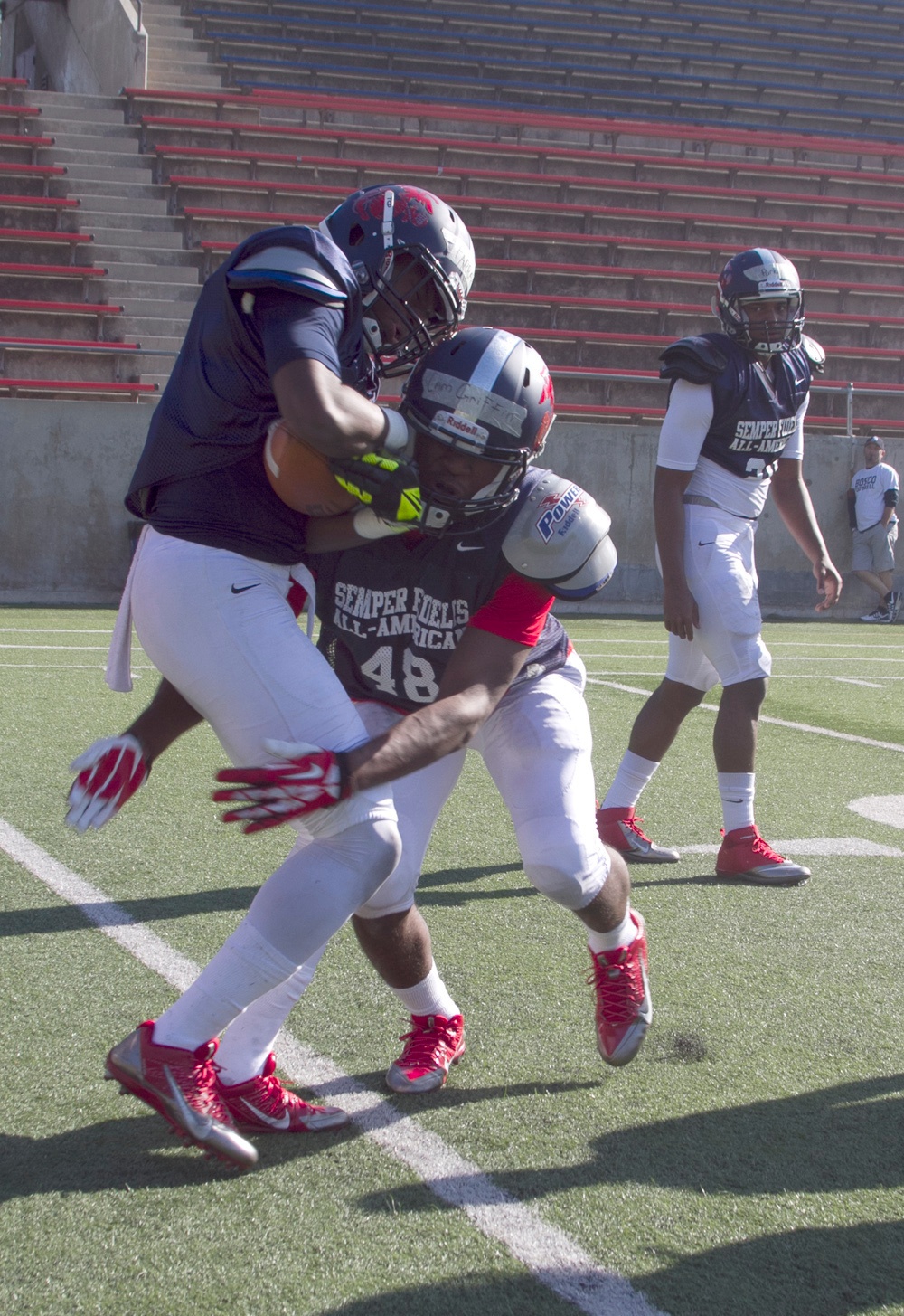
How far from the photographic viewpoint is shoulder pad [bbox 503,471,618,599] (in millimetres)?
2414

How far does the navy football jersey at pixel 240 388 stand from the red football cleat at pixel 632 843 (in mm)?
2296

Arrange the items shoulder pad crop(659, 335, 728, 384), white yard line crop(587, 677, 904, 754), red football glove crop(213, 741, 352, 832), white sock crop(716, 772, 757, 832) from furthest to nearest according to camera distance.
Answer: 1. white yard line crop(587, 677, 904, 754)
2. shoulder pad crop(659, 335, 728, 384)
3. white sock crop(716, 772, 757, 832)
4. red football glove crop(213, 741, 352, 832)

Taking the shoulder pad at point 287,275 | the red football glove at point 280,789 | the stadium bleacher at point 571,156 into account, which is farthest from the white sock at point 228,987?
the stadium bleacher at point 571,156

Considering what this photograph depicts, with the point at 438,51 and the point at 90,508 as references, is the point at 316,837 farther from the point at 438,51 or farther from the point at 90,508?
the point at 438,51

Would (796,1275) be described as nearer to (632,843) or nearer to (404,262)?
(404,262)

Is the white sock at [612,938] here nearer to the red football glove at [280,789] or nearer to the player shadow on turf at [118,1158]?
the player shadow on turf at [118,1158]

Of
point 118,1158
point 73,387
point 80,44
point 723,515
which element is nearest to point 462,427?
point 118,1158

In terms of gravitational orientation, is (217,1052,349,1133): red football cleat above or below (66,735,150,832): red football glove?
below

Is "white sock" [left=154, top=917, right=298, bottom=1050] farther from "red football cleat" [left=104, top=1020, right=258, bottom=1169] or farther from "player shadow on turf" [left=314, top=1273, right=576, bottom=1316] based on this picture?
"player shadow on turf" [left=314, top=1273, right=576, bottom=1316]

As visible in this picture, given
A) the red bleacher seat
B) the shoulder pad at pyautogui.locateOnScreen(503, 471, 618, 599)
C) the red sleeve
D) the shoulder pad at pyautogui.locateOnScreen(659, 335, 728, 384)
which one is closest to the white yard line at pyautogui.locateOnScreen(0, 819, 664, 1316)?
the red sleeve

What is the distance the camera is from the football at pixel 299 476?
7.00ft

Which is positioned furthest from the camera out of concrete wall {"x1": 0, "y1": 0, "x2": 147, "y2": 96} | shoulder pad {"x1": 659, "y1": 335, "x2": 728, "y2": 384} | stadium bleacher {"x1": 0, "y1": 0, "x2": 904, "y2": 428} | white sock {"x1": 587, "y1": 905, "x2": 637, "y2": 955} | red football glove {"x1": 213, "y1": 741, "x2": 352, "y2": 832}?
concrete wall {"x1": 0, "y1": 0, "x2": 147, "y2": 96}

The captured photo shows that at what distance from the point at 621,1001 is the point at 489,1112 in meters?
0.37

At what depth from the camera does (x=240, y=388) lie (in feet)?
7.14
